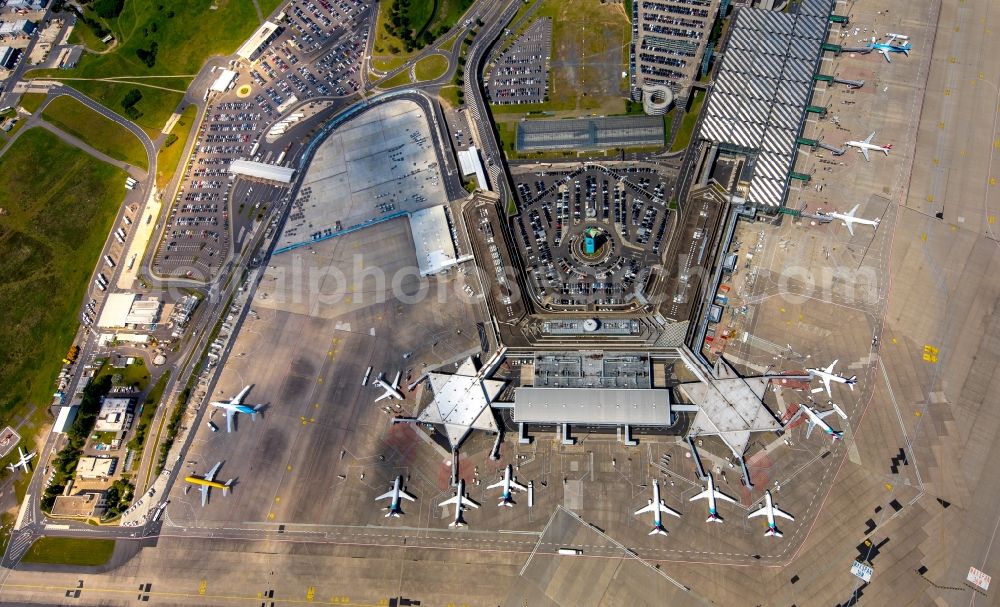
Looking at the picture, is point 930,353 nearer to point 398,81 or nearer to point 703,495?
point 703,495

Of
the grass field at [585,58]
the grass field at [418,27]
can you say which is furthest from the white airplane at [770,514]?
the grass field at [418,27]

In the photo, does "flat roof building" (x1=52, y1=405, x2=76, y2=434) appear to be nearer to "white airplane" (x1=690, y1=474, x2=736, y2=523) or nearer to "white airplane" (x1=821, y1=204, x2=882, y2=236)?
"white airplane" (x1=690, y1=474, x2=736, y2=523)

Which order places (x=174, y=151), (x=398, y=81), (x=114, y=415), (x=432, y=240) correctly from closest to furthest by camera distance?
(x=114, y=415), (x=432, y=240), (x=398, y=81), (x=174, y=151)

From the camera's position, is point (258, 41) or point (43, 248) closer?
point (43, 248)

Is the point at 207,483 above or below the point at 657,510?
below

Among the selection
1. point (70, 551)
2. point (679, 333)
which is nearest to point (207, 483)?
point (70, 551)

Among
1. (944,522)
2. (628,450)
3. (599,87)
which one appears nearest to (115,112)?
(599,87)

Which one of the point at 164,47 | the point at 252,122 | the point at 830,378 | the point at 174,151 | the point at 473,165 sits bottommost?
the point at 174,151
